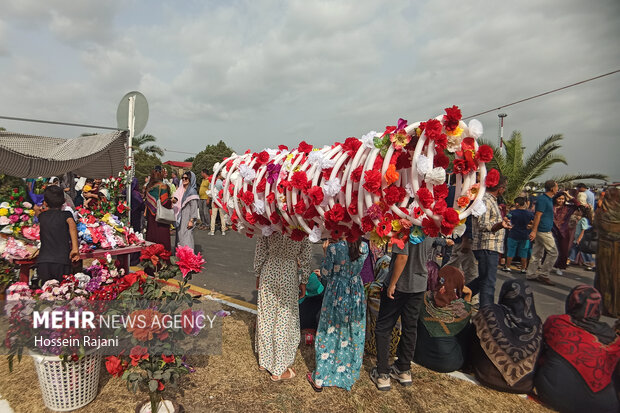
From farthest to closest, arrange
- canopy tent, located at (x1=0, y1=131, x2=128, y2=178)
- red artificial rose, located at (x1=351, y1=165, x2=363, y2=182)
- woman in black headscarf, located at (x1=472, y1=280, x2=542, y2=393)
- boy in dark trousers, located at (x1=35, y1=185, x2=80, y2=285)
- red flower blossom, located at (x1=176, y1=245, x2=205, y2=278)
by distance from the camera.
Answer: canopy tent, located at (x1=0, y1=131, x2=128, y2=178), boy in dark trousers, located at (x1=35, y1=185, x2=80, y2=285), woman in black headscarf, located at (x1=472, y1=280, x2=542, y2=393), red flower blossom, located at (x1=176, y1=245, x2=205, y2=278), red artificial rose, located at (x1=351, y1=165, x2=363, y2=182)

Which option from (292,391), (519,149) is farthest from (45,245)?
(519,149)

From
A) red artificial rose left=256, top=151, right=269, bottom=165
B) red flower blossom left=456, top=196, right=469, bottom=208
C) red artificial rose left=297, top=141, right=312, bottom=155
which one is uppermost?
red artificial rose left=297, top=141, right=312, bottom=155

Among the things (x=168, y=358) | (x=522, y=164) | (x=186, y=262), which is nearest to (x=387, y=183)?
(x=186, y=262)

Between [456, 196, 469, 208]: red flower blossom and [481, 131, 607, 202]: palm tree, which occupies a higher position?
[481, 131, 607, 202]: palm tree

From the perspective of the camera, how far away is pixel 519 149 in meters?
13.1

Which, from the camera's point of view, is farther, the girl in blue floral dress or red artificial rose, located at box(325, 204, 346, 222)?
the girl in blue floral dress

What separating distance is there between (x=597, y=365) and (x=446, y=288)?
1.28 metres

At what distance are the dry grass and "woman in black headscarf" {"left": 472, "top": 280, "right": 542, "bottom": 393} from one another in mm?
154

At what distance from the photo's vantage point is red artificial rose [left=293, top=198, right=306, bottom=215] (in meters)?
2.32

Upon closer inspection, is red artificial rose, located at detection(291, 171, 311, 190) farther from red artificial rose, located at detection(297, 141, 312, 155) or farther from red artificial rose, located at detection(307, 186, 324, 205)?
red artificial rose, located at detection(297, 141, 312, 155)

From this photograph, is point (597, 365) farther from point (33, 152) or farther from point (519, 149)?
point (519, 149)

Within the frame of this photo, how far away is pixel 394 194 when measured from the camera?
1.95m

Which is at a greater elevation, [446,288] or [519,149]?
[519,149]

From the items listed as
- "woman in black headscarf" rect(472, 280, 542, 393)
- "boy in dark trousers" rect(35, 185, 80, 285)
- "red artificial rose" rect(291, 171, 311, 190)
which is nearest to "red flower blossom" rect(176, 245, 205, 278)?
"red artificial rose" rect(291, 171, 311, 190)
